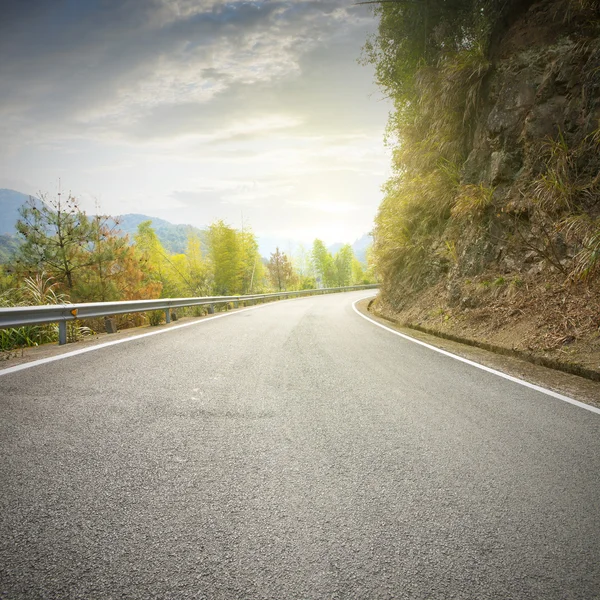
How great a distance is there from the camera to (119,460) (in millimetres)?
2094

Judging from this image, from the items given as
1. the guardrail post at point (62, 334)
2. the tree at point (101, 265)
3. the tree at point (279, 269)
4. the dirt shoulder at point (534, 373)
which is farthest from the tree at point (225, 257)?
the dirt shoulder at point (534, 373)

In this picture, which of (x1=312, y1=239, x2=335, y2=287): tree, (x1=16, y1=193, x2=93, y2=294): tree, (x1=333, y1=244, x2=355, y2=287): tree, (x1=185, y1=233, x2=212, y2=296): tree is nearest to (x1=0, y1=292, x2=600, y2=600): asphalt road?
(x1=16, y1=193, x2=93, y2=294): tree

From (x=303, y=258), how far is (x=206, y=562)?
282ft

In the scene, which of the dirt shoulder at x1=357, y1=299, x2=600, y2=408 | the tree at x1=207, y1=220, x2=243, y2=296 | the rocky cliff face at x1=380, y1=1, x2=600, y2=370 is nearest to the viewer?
the dirt shoulder at x1=357, y1=299, x2=600, y2=408

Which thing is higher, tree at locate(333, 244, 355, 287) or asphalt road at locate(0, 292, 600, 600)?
tree at locate(333, 244, 355, 287)

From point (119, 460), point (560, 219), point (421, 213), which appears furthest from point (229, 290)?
point (119, 460)

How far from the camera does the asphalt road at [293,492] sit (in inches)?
50.8

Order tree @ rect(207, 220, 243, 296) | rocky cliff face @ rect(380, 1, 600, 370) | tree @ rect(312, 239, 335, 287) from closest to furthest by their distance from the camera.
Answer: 1. rocky cliff face @ rect(380, 1, 600, 370)
2. tree @ rect(207, 220, 243, 296)
3. tree @ rect(312, 239, 335, 287)

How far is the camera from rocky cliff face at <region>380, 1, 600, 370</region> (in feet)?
18.0

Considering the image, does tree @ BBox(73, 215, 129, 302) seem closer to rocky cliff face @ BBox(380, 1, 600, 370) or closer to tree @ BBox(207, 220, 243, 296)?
rocky cliff face @ BBox(380, 1, 600, 370)

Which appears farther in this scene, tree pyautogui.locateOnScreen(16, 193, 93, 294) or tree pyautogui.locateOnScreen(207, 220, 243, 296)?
tree pyautogui.locateOnScreen(207, 220, 243, 296)

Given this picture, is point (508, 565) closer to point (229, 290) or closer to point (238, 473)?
point (238, 473)

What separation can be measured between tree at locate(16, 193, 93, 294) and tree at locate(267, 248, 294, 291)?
167ft

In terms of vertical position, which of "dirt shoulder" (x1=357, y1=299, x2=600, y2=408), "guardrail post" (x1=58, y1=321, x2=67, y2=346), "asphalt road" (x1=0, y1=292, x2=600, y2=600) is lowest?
"dirt shoulder" (x1=357, y1=299, x2=600, y2=408)
